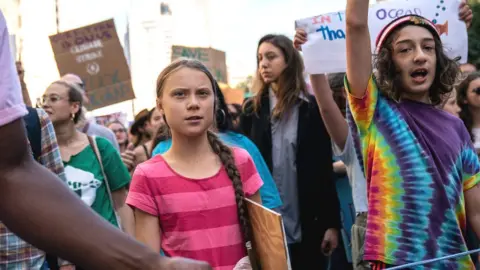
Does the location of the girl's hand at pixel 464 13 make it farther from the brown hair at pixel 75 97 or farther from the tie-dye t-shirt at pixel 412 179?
the brown hair at pixel 75 97

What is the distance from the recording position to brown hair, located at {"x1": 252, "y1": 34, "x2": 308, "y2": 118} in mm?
5023

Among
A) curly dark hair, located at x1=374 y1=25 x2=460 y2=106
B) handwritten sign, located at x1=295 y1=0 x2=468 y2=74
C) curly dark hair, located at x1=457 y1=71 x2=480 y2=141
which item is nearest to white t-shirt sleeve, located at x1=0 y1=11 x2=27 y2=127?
curly dark hair, located at x1=374 y1=25 x2=460 y2=106

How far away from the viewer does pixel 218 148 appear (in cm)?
310

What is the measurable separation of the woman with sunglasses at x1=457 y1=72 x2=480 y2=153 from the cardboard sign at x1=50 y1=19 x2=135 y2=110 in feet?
16.3

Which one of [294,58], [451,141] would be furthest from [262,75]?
[451,141]

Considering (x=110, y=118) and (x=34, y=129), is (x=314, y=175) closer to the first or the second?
(x=34, y=129)

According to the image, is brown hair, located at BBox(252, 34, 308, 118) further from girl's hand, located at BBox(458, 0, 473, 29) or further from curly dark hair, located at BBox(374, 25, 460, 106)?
curly dark hair, located at BBox(374, 25, 460, 106)

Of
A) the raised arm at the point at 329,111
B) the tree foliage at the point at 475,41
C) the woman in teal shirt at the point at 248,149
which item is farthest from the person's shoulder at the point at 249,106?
the tree foliage at the point at 475,41

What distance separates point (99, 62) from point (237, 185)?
22.0 ft

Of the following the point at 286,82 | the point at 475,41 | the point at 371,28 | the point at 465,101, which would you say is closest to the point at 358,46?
the point at 371,28

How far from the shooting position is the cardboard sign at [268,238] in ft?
7.47

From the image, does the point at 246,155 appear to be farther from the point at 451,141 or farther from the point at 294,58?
the point at 294,58

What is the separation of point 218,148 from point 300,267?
1.97 m

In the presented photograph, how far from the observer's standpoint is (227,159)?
301 cm
